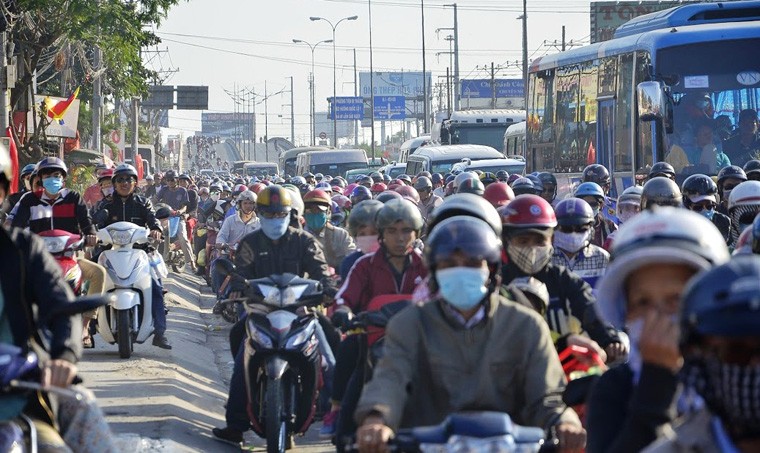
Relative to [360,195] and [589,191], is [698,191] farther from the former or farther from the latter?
[360,195]

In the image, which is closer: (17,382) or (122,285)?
(17,382)

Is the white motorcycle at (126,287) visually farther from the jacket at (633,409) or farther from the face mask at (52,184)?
the jacket at (633,409)

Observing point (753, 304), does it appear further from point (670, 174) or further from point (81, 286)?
point (670, 174)

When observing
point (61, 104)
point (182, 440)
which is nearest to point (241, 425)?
point (182, 440)

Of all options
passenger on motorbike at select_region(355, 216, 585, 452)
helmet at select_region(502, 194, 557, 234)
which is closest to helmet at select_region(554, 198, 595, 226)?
helmet at select_region(502, 194, 557, 234)

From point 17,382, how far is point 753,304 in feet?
7.93

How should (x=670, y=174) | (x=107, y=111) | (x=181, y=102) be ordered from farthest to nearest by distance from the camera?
(x=181, y=102)
(x=107, y=111)
(x=670, y=174)

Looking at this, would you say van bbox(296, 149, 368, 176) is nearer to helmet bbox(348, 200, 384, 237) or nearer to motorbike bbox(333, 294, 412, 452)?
helmet bbox(348, 200, 384, 237)

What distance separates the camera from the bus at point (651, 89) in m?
18.0

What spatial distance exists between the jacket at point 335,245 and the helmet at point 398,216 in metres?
4.81

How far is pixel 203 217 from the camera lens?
27.4 m

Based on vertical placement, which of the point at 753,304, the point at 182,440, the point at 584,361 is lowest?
the point at 182,440

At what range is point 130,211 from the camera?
1448 cm

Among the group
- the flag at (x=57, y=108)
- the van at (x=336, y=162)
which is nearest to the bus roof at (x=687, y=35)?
the flag at (x=57, y=108)
